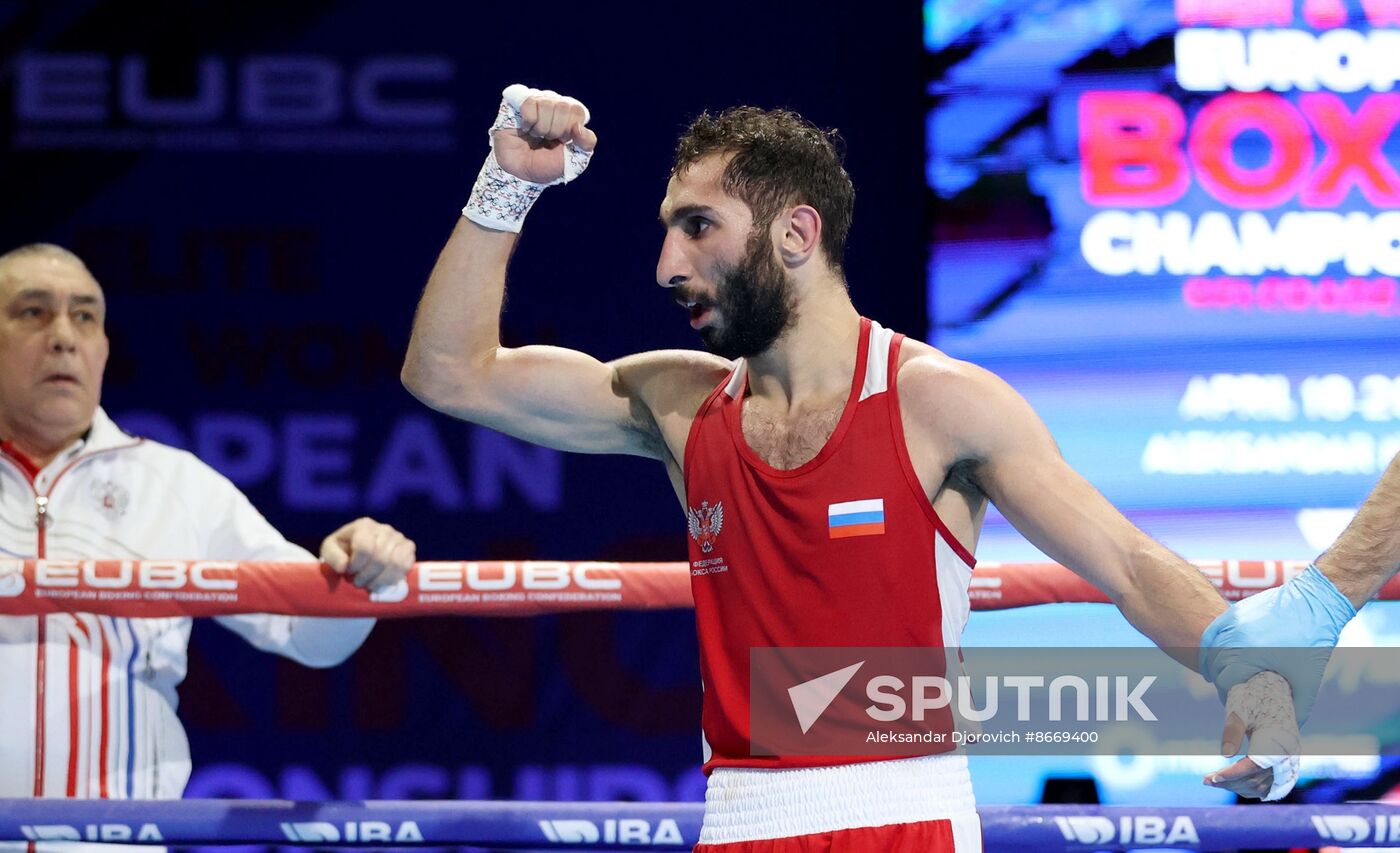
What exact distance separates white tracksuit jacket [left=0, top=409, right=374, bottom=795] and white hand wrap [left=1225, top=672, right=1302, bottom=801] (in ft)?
6.38

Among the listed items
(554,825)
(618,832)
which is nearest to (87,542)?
(554,825)

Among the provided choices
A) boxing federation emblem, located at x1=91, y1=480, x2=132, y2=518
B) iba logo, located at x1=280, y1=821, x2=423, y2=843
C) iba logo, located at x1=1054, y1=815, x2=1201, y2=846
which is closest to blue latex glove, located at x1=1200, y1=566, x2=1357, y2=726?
iba logo, located at x1=1054, y1=815, x2=1201, y2=846

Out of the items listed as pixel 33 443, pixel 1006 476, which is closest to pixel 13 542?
pixel 33 443

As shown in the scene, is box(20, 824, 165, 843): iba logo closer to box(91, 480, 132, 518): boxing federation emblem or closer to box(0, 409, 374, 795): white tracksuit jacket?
box(0, 409, 374, 795): white tracksuit jacket

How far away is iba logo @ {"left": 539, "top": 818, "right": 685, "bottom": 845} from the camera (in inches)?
108

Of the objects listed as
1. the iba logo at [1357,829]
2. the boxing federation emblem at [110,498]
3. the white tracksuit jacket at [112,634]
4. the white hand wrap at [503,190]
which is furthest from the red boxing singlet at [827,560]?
the boxing federation emblem at [110,498]

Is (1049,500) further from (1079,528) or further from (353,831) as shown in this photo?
(353,831)

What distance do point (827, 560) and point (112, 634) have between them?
6.08 feet

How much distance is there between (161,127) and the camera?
16.0 feet

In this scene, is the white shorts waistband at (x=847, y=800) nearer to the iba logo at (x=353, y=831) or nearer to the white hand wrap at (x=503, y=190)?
the iba logo at (x=353, y=831)

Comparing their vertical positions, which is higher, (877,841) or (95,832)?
(877,841)

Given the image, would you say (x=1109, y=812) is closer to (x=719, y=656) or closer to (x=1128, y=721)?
(x=719, y=656)

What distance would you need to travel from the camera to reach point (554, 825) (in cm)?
277

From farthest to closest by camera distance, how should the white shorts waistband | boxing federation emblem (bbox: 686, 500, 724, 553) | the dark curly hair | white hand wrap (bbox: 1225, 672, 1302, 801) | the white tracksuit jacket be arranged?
1. the white tracksuit jacket
2. the dark curly hair
3. boxing federation emblem (bbox: 686, 500, 724, 553)
4. the white shorts waistband
5. white hand wrap (bbox: 1225, 672, 1302, 801)
